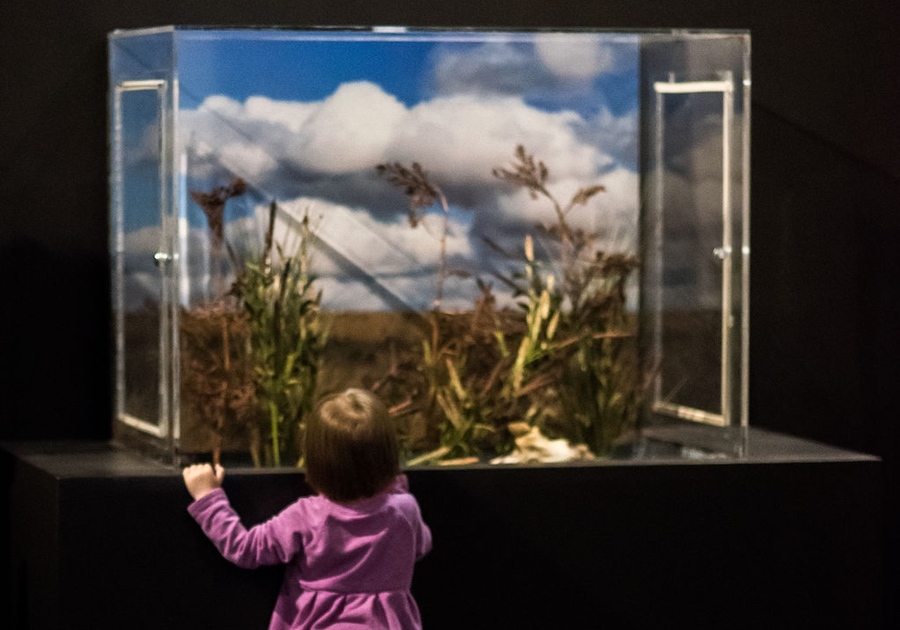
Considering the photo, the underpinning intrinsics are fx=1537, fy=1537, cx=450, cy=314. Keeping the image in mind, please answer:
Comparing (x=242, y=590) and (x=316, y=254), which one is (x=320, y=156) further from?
(x=242, y=590)

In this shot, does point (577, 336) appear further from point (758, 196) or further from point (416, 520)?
point (758, 196)

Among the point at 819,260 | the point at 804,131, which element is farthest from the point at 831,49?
the point at 819,260

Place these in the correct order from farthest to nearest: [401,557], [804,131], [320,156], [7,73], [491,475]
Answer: [804,131], [7,73], [320,156], [491,475], [401,557]

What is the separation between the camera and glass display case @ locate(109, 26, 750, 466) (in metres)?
3.36

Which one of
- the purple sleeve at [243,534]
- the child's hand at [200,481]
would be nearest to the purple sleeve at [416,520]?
the purple sleeve at [243,534]

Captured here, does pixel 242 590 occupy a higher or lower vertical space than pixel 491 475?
lower

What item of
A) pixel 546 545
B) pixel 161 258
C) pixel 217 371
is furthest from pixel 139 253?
pixel 546 545

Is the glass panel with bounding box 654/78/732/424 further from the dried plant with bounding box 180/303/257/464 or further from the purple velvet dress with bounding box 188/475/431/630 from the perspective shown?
the dried plant with bounding box 180/303/257/464

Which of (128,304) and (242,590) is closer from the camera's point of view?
(242,590)

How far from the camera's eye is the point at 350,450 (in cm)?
296

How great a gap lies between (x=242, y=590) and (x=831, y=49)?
220 cm

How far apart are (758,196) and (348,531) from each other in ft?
5.67

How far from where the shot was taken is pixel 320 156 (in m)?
3.52

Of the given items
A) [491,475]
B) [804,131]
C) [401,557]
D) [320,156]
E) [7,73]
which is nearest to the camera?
[401,557]
